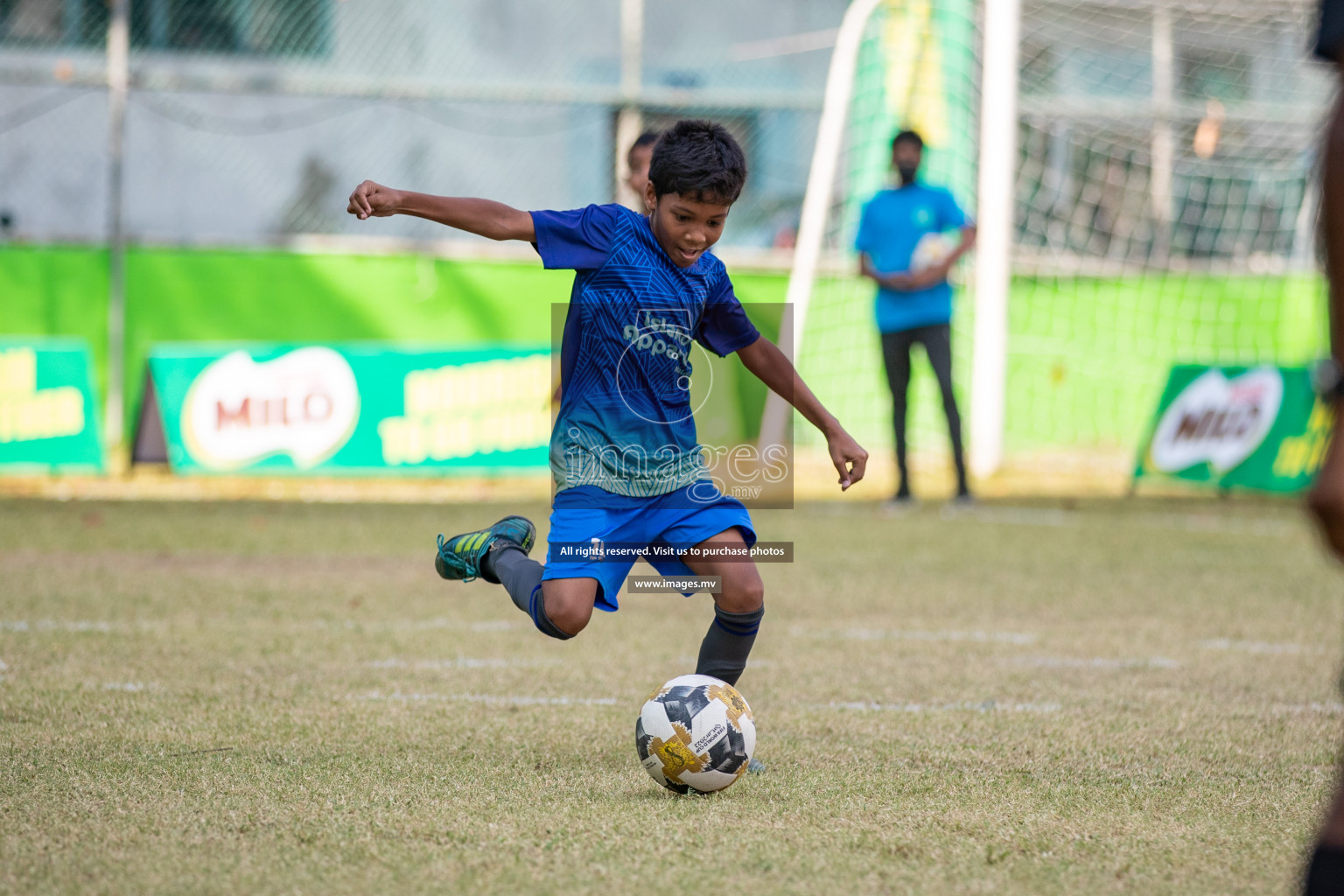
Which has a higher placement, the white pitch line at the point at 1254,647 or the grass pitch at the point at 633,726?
the grass pitch at the point at 633,726

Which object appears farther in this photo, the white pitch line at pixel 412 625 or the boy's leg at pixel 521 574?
the white pitch line at pixel 412 625

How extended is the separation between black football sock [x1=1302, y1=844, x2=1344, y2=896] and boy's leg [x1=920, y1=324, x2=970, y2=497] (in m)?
7.19

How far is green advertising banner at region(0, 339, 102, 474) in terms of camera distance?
9.72m

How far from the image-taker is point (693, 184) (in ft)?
10.9

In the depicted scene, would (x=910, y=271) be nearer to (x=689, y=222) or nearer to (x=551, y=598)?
(x=689, y=222)

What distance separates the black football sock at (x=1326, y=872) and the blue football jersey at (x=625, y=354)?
1948mm

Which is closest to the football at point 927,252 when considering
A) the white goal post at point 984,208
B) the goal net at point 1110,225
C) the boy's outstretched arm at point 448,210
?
the white goal post at point 984,208

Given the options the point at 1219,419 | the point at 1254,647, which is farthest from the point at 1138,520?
the point at 1254,647

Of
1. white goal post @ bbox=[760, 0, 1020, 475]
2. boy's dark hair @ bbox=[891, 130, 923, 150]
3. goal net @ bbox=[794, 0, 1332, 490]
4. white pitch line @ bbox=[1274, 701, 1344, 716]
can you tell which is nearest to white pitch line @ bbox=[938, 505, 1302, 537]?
white goal post @ bbox=[760, 0, 1020, 475]

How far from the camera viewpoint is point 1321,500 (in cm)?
168

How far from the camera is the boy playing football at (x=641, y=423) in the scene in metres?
3.45

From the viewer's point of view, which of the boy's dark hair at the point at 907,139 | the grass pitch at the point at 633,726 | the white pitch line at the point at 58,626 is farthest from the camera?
the boy's dark hair at the point at 907,139

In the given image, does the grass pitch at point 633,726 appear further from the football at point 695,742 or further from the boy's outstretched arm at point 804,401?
the boy's outstretched arm at point 804,401

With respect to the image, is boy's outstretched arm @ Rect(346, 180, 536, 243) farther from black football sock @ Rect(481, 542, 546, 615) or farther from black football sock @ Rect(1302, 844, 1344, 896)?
black football sock @ Rect(1302, 844, 1344, 896)
